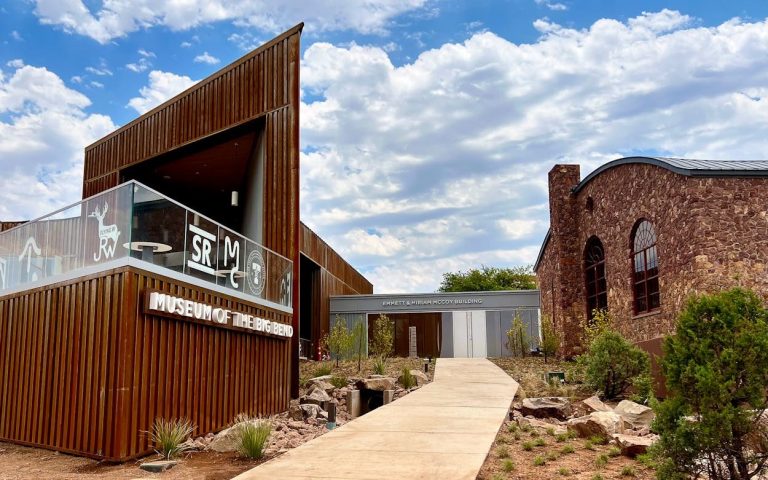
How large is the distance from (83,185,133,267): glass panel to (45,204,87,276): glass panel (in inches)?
6.3

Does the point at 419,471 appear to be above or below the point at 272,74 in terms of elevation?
below

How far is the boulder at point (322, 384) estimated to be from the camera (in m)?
15.7

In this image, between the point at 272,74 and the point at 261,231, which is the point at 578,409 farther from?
the point at 272,74

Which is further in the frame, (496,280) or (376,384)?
(496,280)

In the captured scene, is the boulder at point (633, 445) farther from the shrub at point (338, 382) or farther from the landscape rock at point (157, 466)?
the shrub at point (338, 382)

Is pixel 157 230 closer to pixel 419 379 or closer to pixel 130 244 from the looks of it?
pixel 130 244

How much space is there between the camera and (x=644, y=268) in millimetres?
20688

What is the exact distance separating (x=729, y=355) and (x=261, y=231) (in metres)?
12.0

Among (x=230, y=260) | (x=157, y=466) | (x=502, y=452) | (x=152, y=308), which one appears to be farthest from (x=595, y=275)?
(x=157, y=466)

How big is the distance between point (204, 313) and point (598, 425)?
20.3 ft

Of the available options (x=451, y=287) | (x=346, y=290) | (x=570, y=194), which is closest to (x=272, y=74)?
(x=570, y=194)

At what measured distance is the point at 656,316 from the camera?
→ 64.3 ft

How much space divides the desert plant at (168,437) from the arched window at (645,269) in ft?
48.9

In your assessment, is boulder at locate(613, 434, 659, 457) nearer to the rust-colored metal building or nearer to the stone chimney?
the rust-colored metal building
